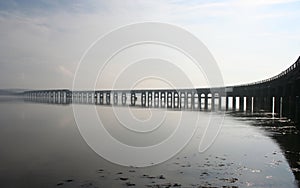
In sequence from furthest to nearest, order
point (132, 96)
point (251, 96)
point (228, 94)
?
1. point (132, 96)
2. point (228, 94)
3. point (251, 96)

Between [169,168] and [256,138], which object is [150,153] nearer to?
[169,168]

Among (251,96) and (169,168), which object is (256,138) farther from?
(251,96)

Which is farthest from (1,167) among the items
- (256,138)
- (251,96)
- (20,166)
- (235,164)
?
(251,96)

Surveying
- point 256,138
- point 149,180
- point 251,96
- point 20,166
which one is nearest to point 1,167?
point 20,166

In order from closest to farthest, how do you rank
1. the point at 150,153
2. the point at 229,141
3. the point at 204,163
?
the point at 204,163 < the point at 150,153 < the point at 229,141

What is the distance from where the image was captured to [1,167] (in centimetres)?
1616

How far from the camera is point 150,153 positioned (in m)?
20.5

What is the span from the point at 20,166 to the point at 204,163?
918 centimetres

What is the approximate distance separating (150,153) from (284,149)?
850cm

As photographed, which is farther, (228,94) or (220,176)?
(228,94)

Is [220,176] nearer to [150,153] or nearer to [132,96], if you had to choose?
[150,153]

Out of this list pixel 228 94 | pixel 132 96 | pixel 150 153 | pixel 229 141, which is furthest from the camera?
pixel 132 96

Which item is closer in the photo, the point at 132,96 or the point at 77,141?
the point at 77,141

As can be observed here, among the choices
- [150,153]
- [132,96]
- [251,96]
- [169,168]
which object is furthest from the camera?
[132,96]
